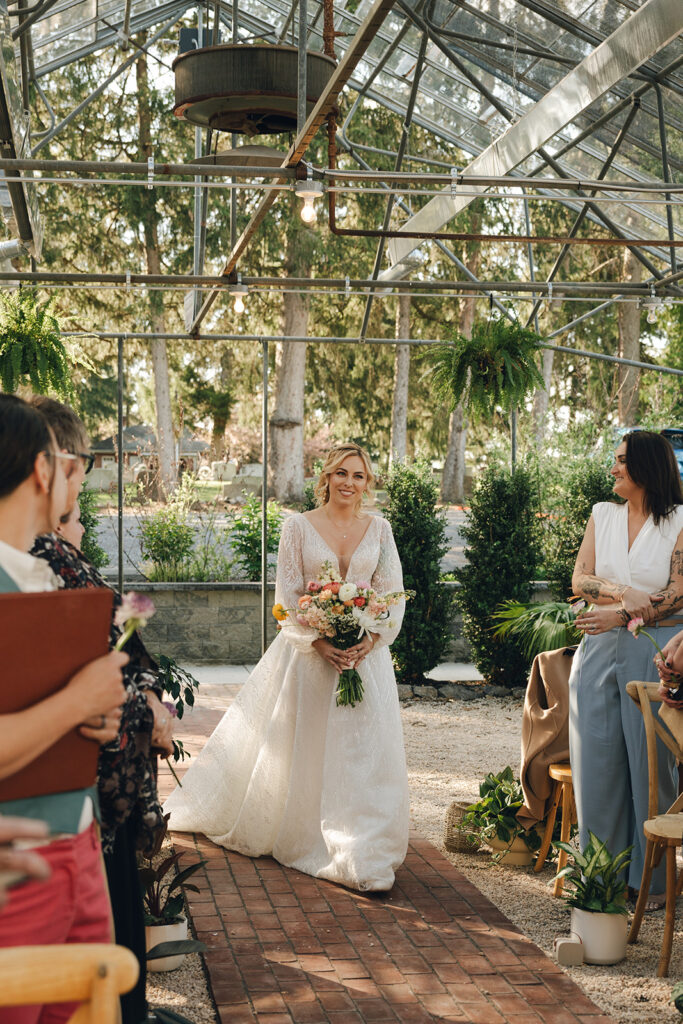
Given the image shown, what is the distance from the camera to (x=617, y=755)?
4.65 metres

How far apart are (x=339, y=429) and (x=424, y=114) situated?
16.9 meters

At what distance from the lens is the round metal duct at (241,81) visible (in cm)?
417

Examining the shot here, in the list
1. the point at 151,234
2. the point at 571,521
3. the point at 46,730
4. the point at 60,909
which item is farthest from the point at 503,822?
the point at 151,234

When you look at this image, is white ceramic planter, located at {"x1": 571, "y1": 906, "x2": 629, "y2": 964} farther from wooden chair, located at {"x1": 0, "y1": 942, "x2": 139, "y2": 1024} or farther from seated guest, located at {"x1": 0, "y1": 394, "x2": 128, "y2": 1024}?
wooden chair, located at {"x1": 0, "y1": 942, "x2": 139, "y2": 1024}

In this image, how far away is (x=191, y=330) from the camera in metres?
9.41

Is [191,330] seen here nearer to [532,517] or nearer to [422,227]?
[422,227]

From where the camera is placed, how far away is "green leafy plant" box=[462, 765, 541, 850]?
5.14 meters

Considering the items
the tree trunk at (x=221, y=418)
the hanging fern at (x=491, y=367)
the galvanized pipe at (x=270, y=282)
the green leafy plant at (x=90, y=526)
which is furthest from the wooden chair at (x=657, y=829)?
the tree trunk at (x=221, y=418)

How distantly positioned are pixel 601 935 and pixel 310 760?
1603mm

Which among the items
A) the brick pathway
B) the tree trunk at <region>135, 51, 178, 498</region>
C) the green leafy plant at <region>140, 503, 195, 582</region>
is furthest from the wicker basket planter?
the tree trunk at <region>135, 51, 178, 498</region>

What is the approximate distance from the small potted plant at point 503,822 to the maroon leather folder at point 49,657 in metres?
3.58

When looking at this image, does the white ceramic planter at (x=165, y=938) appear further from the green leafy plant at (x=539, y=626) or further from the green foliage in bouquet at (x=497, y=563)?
the green foliage in bouquet at (x=497, y=563)

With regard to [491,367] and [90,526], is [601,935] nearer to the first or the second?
[491,367]

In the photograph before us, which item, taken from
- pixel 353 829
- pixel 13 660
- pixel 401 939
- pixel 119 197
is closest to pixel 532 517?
pixel 353 829
